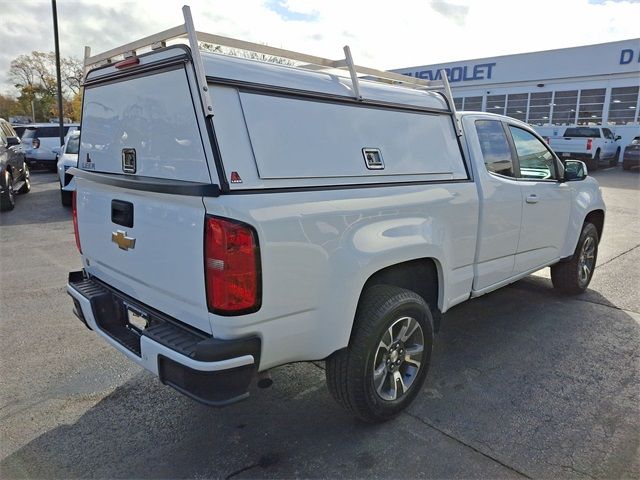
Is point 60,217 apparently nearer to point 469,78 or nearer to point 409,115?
point 409,115

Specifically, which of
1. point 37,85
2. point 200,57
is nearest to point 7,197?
point 200,57

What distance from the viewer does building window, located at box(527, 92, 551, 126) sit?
2775 cm

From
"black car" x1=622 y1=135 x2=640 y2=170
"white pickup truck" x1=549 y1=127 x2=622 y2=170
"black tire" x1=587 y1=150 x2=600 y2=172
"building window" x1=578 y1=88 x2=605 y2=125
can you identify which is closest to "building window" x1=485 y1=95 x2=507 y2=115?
"building window" x1=578 y1=88 x2=605 y2=125

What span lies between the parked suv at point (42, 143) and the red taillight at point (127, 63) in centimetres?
1527

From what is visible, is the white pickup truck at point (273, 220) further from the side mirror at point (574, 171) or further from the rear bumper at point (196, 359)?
the side mirror at point (574, 171)

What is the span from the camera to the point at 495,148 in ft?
12.9

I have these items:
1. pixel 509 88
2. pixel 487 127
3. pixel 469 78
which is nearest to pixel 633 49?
pixel 509 88

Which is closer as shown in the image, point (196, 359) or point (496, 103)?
point (196, 359)

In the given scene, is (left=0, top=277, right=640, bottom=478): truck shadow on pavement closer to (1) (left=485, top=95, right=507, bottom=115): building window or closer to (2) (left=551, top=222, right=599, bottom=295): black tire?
(2) (left=551, top=222, right=599, bottom=295): black tire

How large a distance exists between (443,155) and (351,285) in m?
1.37

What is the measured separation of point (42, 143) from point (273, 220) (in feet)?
61.6

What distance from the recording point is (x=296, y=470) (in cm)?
255

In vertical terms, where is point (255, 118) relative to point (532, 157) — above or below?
above

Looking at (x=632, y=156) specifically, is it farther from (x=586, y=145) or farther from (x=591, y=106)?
(x=591, y=106)
